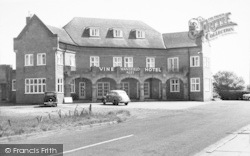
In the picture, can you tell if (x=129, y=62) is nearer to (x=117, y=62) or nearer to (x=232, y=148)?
(x=117, y=62)

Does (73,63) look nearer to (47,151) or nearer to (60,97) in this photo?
(60,97)

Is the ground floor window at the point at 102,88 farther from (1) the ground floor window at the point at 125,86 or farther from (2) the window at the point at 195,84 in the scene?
(2) the window at the point at 195,84

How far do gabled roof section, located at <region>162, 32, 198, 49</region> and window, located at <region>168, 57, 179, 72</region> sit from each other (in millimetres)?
1839

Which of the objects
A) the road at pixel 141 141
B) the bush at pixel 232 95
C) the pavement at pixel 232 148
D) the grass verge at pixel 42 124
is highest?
the bush at pixel 232 95

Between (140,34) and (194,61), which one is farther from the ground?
(140,34)

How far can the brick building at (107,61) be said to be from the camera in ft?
131

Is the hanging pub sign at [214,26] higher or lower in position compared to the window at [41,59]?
higher

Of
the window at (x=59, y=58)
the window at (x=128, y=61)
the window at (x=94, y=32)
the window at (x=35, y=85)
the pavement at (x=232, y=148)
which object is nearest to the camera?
the pavement at (x=232, y=148)

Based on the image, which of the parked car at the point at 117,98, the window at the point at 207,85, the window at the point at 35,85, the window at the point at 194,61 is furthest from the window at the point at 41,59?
Result: the window at the point at 207,85

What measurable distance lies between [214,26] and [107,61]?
16.7 meters

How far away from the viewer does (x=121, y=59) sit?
46.4m

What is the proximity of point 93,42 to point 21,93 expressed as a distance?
1148 cm

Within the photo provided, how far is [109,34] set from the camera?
4709 centimetres

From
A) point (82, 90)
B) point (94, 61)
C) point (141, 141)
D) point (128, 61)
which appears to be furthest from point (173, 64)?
point (141, 141)
